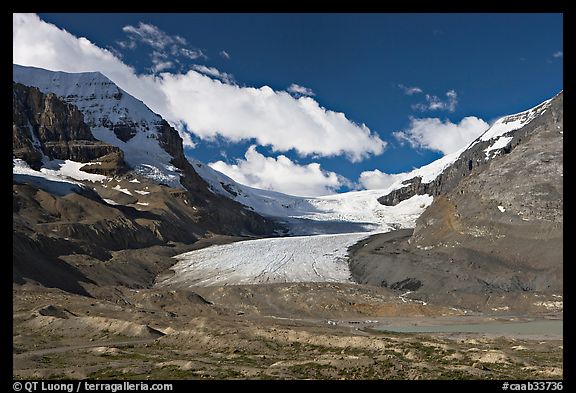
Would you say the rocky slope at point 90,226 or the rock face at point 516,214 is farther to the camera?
the rocky slope at point 90,226

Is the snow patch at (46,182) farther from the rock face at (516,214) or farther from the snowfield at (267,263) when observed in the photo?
the rock face at (516,214)

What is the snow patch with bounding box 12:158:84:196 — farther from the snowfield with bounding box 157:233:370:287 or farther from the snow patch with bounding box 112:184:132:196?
the snowfield with bounding box 157:233:370:287

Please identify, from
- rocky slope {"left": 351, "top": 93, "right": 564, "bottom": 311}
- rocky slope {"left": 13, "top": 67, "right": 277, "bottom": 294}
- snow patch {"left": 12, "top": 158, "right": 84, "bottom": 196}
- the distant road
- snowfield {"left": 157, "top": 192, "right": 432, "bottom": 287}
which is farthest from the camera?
snow patch {"left": 12, "top": 158, "right": 84, "bottom": 196}

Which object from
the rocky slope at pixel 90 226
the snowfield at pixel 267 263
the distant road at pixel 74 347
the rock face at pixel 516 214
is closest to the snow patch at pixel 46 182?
the rocky slope at pixel 90 226

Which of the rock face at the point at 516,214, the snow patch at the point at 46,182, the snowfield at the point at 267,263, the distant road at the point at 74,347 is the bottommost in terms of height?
the distant road at the point at 74,347

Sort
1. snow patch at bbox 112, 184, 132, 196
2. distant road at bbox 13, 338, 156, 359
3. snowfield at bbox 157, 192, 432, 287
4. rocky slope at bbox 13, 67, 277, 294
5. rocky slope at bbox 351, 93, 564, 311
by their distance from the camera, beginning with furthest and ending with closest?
snow patch at bbox 112, 184, 132, 196 < snowfield at bbox 157, 192, 432, 287 < rocky slope at bbox 13, 67, 277, 294 < rocky slope at bbox 351, 93, 564, 311 < distant road at bbox 13, 338, 156, 359

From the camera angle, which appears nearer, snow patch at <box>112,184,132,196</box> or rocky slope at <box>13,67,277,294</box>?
rocky slope at <box>13,67,277,294</box>

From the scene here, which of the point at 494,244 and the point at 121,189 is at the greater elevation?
the point at 121,189

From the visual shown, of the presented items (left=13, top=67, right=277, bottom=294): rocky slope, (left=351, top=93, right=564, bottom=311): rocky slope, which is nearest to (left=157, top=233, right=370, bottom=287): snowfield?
(left=351, top=93, right=564, bottom=311): rocky slope

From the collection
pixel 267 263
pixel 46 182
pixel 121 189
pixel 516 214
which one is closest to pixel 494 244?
pixel 516 214

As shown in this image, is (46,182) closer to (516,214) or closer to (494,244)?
(494,244)
